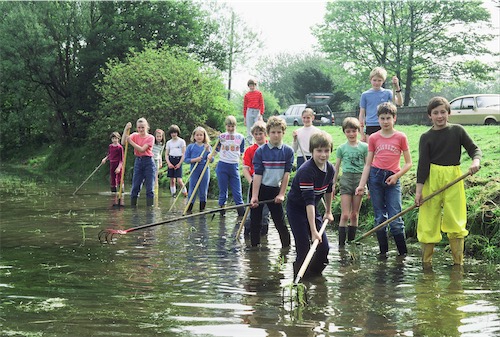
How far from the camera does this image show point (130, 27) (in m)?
41.5

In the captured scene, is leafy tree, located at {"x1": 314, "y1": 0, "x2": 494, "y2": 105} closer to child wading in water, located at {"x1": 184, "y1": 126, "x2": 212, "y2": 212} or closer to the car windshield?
the car windshield

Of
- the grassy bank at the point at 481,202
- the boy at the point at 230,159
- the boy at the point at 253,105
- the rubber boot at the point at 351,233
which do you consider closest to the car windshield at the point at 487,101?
the grassy bank at the point at 481,202

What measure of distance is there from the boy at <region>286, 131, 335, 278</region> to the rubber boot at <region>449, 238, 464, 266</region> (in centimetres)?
161

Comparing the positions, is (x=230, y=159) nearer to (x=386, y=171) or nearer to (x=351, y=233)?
(x=351, y=233)

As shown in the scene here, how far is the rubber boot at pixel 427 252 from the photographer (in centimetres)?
864

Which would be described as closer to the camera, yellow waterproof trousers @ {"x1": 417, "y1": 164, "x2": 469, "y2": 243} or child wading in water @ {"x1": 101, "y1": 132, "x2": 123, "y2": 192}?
yellow waterproof trousers @ {"x1": 417, "y1": 164, "x2": 469, "y2": 243}

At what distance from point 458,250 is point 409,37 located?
153ft

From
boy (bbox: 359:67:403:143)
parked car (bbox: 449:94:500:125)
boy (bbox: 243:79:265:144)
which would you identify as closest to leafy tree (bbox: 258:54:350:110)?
parked car (bbox: 449:94:500:125)

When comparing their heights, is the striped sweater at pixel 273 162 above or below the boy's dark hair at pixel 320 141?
below

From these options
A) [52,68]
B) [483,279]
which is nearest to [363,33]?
[52,68]

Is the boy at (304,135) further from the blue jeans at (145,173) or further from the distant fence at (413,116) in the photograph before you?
the distant fence at (413,116)

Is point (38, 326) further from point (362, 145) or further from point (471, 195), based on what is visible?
point (471, 195)

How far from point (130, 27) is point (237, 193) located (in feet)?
98.9

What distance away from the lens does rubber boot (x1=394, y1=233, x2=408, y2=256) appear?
30.8 feet
